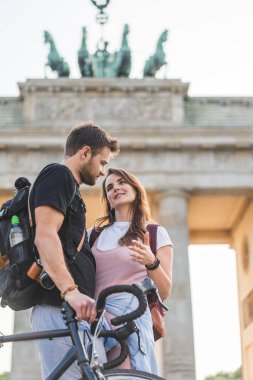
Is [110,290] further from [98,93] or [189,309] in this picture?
[98,93]

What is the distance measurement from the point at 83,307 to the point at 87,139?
1206 millimetres

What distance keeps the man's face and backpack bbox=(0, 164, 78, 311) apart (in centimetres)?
35

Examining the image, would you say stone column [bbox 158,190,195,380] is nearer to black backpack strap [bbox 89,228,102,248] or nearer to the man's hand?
black backpack strap [bbox 89,228,102,248]

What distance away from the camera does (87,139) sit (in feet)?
14.2

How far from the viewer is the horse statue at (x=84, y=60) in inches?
1087

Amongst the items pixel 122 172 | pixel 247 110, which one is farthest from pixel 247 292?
pixel 122 172

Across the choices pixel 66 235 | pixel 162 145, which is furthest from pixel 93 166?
pixel 162 145

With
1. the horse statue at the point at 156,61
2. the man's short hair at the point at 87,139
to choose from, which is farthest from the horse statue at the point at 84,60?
the man's short hair at the point at 87,139

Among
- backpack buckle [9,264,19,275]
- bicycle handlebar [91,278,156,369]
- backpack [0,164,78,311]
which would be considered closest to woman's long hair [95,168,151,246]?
backpack [0,164,78,311]

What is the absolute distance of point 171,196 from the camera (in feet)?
82.2

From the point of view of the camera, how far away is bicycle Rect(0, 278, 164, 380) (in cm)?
328

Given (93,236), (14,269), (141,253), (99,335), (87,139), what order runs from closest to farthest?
(99,335)
(14,269)
(141,253)
(87,139)
(93,236)

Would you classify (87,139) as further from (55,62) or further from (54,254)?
(55,62)

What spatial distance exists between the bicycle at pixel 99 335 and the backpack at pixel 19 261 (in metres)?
0.35
